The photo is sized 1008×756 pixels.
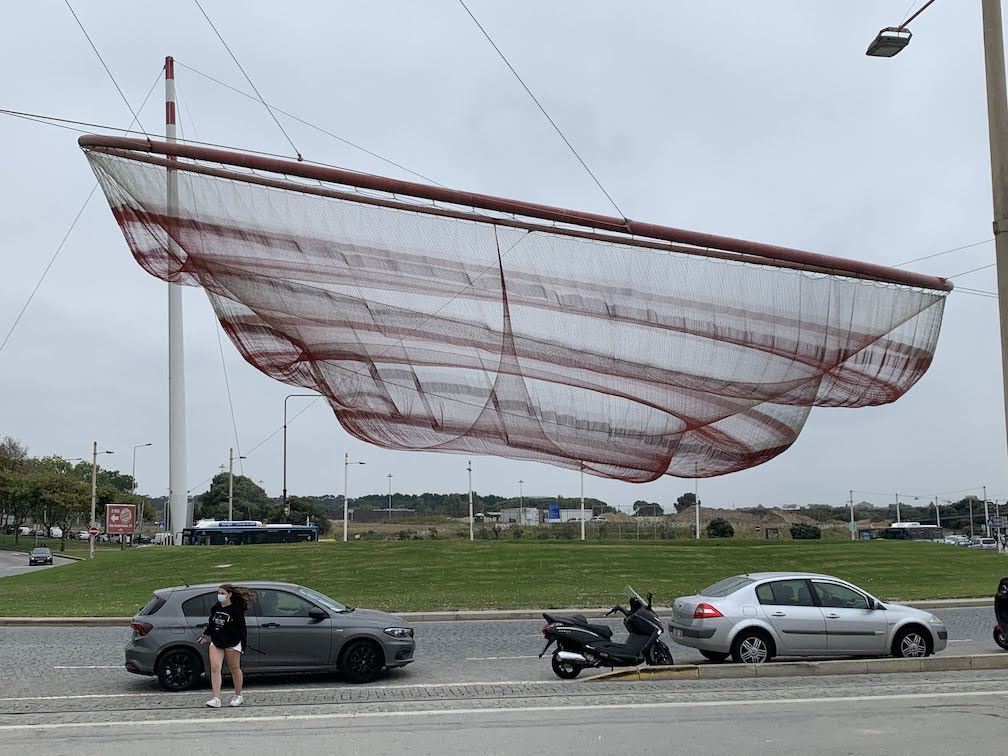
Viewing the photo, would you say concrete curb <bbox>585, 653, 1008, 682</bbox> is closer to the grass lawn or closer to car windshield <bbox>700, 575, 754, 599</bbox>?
car windshield <bbox>700, 575, 754, 599</bbox>

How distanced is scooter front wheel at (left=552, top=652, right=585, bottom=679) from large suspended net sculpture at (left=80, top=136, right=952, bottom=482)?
107 inches

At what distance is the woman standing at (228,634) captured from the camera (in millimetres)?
11750

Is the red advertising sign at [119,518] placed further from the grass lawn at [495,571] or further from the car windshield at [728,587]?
the car windshield at [728,587]

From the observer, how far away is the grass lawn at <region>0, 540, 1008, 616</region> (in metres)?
26.8

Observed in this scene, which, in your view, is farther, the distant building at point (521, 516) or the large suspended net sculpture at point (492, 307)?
the distant building at point (521, 516)

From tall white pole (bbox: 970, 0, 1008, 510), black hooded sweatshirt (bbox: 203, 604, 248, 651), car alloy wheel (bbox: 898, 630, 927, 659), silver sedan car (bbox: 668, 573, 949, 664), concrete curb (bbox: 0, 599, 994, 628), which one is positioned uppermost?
tall white pole (bbox: 970, 0, 1008, 510)

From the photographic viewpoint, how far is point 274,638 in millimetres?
13812

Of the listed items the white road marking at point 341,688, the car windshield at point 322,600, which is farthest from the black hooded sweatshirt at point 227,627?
the car windshield at point 322,600

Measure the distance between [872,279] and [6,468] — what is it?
9807cm

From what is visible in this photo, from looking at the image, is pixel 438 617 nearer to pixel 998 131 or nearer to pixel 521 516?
pixel 998 131

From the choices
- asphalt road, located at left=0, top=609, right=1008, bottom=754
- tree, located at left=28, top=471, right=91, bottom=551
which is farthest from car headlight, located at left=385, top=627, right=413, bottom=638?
tree, located at left=28, top=471, right=91, bottom=551

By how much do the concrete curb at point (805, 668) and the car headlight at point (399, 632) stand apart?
2.72m

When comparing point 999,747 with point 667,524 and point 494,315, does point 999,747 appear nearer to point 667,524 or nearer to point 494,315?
point 494,315

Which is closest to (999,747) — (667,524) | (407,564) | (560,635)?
(560,635)
